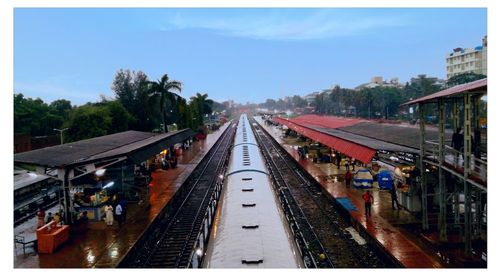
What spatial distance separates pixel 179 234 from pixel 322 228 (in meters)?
6.35

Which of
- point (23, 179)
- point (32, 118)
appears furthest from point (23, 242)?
point (32, 118)

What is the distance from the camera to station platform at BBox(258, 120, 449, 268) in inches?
468

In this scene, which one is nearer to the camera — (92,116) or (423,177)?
(423,177)

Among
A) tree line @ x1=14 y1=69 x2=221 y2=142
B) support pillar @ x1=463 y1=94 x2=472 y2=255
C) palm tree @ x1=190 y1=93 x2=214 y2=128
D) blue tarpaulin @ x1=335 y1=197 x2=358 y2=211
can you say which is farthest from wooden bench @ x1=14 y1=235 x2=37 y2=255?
palm tree @ x1=190 y1=93 x2=214 y2=128

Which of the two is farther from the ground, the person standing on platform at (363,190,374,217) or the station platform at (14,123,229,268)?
the person standing on platform at (363,190,374,217)

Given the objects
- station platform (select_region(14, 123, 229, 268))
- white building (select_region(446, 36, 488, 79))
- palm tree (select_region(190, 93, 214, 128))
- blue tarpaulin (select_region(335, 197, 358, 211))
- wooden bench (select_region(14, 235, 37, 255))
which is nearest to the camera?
station platform (select_region(14, 123, 229, 268))

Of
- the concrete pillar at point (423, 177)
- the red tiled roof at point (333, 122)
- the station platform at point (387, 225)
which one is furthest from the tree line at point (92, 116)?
the concrete pillar at point (423, 177)

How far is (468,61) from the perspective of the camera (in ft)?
290

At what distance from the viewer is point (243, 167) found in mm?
18625

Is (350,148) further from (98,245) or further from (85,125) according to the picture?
(85,125)

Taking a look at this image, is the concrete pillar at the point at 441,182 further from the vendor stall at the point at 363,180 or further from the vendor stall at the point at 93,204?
the vendor stall at the point at 93,204

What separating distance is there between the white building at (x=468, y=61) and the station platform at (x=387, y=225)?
77.5 metres

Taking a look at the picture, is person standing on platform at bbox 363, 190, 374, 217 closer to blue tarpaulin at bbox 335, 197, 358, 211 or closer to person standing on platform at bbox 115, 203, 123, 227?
blue tarpaulin at bbox 335, 197, 358, 211

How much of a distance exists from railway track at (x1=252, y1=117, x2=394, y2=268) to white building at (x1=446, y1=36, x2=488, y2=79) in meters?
75.3
